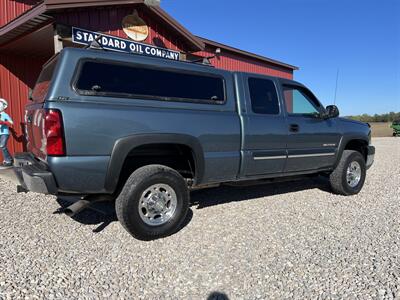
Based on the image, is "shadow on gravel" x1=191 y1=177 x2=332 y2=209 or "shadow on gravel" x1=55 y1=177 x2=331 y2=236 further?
"shadow on gravel" x1=191 y1=177 x2=332 y2=209

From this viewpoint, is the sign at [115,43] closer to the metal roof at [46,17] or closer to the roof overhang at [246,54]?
the metal roof at [46,17]

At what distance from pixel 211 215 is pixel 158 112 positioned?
68.6 inches

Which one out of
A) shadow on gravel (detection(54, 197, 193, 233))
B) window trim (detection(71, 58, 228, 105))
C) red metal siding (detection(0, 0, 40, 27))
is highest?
red metal siding (detection(0, 0, 40, 27))

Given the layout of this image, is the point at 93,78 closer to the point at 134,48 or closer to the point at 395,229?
the point at 395,229

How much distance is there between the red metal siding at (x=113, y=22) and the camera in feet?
24.0

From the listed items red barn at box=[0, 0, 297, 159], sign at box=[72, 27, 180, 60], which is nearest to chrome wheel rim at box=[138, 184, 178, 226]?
sign at box=[72, 27, 180, 60]

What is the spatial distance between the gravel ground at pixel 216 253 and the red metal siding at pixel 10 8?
5.90 metres

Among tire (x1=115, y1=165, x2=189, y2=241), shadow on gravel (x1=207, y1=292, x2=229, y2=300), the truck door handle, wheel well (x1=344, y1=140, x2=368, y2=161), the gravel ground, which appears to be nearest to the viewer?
shadow on gravel (x1=207, y1=292, x2=229, y2=300)

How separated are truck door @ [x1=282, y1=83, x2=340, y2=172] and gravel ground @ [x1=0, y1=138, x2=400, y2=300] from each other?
0.69 m

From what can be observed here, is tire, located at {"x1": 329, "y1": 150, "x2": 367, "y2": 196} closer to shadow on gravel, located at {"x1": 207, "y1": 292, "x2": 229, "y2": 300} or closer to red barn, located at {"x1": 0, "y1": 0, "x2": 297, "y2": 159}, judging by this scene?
shadow on gravel, located at {"x1": 207, "y1": 292, "x2": 229, "y2": 300}

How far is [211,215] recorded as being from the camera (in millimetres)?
4602

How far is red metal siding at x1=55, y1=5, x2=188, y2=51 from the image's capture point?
732cm

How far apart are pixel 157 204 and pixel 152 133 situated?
2.73 ft

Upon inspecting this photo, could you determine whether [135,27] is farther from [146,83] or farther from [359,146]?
[359,146]
